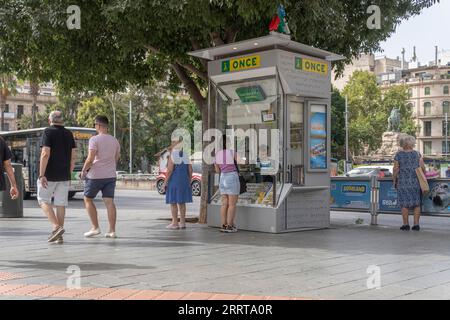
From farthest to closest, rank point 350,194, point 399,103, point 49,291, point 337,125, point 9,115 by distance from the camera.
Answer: point 9,115
point 399,103
point 337,125
point 350,194
point 49,291

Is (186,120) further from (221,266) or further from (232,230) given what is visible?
(221,266)

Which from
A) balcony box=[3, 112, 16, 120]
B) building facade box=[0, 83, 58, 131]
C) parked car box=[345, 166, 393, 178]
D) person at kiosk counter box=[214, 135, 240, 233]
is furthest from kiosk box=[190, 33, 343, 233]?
balcony box=[3, 112, 16, 120]

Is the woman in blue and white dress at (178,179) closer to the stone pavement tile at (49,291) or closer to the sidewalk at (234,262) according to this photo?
the sidewalk at (234,262)

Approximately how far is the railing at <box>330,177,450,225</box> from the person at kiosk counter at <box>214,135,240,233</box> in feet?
11.2

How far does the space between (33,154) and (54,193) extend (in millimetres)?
15759

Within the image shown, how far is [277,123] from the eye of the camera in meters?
10.2

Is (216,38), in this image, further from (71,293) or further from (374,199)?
(71,293)

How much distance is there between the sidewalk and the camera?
17.7ft

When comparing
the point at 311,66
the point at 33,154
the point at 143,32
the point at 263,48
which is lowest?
the point at 33,154

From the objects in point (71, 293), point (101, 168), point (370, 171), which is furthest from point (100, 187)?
point (370, 171)

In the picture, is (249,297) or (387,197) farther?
(387,197)

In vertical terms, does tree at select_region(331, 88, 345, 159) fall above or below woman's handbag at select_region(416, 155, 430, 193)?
above

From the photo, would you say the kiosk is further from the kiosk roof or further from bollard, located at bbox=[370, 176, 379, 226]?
bollard, located at bbox=[370, 176, 379, 226]
